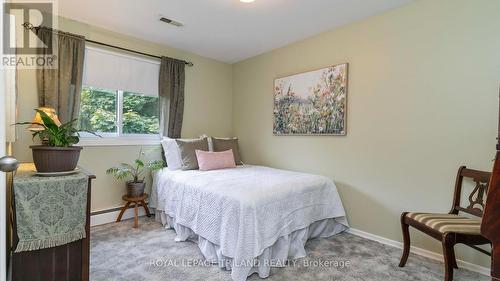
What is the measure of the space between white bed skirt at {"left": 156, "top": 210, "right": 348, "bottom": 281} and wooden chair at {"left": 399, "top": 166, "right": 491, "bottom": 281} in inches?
30.7

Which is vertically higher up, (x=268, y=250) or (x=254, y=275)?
(x=268, y=250)

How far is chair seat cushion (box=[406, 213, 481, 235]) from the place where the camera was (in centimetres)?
159

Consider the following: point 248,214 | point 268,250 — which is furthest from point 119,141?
point 268,250

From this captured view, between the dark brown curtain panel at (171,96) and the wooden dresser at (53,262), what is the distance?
6.46 ft

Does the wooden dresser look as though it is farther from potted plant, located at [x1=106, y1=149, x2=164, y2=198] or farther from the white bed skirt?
potted plant, located at [x1=106, y1=149, x2=164, y2=198]

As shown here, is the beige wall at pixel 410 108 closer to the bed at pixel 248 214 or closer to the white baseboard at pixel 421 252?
the white baseboard at pixel 421 252

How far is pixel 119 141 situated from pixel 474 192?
3618 millimetres

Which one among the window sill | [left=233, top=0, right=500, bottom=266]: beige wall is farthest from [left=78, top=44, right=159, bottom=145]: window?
[left=233, top=0, right=500, bottom=266]: beige wall

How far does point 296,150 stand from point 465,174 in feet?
5.69

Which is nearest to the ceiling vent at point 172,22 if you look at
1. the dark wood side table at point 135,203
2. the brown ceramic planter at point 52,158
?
the brown ceramic planter at point 52,158

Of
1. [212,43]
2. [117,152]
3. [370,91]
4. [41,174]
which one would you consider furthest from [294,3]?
[117,152]

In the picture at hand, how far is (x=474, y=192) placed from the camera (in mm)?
1943

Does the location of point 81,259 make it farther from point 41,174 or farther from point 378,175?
point 378,175

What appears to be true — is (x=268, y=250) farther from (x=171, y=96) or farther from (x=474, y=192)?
(x=171, y=96)
